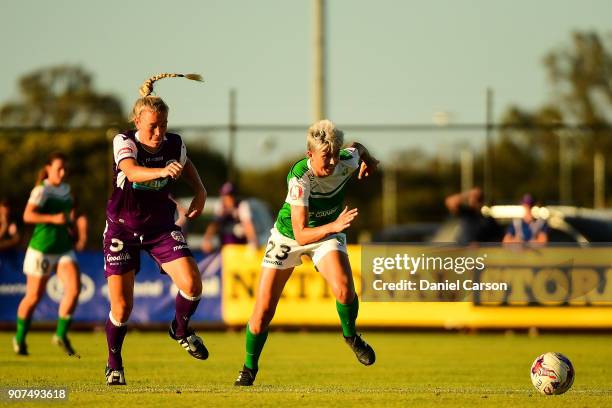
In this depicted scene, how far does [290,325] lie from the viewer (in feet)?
65.9

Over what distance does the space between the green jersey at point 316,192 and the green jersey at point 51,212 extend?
200 inches

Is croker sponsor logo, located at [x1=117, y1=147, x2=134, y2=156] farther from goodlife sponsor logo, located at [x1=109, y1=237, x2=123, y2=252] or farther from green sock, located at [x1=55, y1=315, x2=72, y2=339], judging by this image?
green sock, located at [x1=55, y1=315, x2=72, y2=339]

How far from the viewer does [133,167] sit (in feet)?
32.9

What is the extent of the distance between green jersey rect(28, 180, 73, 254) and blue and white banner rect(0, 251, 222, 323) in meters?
5.07

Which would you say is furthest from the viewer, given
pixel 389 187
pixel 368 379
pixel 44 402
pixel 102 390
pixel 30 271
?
pixel 389 187

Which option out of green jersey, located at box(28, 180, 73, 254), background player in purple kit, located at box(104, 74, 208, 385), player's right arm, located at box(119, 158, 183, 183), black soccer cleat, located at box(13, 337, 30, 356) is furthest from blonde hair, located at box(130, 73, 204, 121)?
black soccer cleat, located at box(13, 337, 30, 356)

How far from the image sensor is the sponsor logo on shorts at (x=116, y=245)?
10.6 meters

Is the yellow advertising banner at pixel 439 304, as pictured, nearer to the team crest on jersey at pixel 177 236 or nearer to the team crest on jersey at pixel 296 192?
the team crest on jersey at pixel 177 236

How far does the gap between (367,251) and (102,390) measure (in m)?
8.79

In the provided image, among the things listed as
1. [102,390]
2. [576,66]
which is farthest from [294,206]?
[576,66]

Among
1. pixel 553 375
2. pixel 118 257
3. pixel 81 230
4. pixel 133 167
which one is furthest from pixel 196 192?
pixel 81 230

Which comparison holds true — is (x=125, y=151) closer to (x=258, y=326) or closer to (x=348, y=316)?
(x=258, y=326)

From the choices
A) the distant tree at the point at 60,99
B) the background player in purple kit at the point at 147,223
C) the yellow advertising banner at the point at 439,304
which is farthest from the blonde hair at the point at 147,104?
the distant tree at the point at 60,99

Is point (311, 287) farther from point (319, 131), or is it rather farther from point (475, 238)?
point (319, 131)
